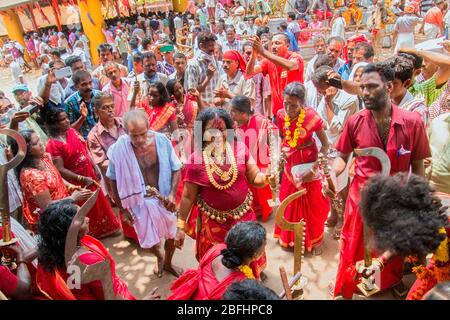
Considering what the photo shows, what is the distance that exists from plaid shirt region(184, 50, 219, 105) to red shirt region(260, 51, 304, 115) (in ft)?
3.06

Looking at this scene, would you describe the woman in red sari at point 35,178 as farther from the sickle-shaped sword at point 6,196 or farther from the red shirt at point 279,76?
the red shirt at point 279,76

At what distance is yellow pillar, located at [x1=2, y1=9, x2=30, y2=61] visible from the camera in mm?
22339

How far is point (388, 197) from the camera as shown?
80.3 inches

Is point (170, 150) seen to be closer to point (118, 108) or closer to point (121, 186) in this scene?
point (121, 186)

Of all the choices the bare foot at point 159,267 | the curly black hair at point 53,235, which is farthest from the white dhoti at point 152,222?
the curly black hair at point 53,235

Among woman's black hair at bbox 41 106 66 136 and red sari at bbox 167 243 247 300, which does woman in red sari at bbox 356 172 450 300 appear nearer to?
red sari at bbox 167 243 247 300

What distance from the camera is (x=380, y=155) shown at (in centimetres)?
282

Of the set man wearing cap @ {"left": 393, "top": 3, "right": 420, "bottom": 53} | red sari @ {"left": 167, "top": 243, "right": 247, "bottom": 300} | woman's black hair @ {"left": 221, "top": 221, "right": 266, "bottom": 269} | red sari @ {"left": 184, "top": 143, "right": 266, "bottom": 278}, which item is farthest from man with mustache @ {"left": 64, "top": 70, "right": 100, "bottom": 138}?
man wearing cap @ {"left": 393, "top": 3, "right": 420, "bottom": 53}

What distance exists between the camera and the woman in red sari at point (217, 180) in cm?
303

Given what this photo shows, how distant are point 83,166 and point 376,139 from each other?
10.8 feet

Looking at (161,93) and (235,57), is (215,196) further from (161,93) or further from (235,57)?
(235,57)
